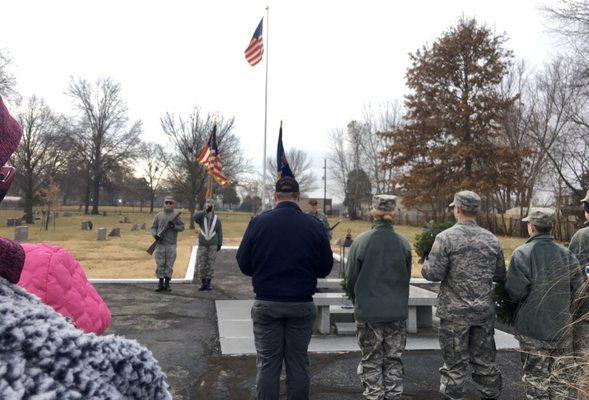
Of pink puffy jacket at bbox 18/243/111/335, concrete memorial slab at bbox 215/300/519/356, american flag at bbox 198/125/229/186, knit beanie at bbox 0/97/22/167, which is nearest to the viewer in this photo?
knit beanie at bbox 0/97/22/167

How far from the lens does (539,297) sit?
159 inches

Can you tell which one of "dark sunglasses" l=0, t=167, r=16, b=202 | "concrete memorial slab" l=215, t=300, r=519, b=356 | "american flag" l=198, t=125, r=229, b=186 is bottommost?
"concrete memorial slab" l=215, t=300, r=519, b=356

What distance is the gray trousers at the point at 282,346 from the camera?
3.68m

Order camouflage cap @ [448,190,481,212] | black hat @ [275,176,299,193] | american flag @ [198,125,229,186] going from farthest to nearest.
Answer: american flag @ [198,125,229,186] → camouflage cap @ [448,190,481,212] → black hat @ [275,176,299,193]

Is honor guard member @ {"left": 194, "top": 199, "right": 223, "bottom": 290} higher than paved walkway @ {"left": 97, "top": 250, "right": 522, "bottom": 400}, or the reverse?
honor guard member @ {"left": 194, "top": 199, "right": 223, "bottom": 290}

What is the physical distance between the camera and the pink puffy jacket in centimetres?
170

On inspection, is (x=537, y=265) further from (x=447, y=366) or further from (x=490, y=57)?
(x=490, y=57)

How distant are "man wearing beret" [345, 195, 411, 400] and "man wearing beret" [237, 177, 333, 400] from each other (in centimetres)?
70

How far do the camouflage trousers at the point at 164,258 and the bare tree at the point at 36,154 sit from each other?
38.8 meters

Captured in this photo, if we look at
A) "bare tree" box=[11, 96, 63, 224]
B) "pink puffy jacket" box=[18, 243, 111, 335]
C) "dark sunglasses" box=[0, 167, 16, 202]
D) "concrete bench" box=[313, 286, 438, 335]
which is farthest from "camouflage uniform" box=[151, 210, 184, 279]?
"bare tree" box=[11, 96, 63, 224]

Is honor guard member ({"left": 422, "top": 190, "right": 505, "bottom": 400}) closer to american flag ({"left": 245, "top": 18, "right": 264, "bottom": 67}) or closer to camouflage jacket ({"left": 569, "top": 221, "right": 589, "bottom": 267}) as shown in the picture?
camouflage jacket ({"left": 569, "top": 221, "right": 589, "bottom": 267})

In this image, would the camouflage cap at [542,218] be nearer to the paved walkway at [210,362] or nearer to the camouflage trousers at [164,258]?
the paved walkway at [210,362]

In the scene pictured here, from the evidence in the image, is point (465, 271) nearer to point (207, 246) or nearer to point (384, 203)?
point (384, 203)

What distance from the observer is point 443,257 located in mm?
4320
